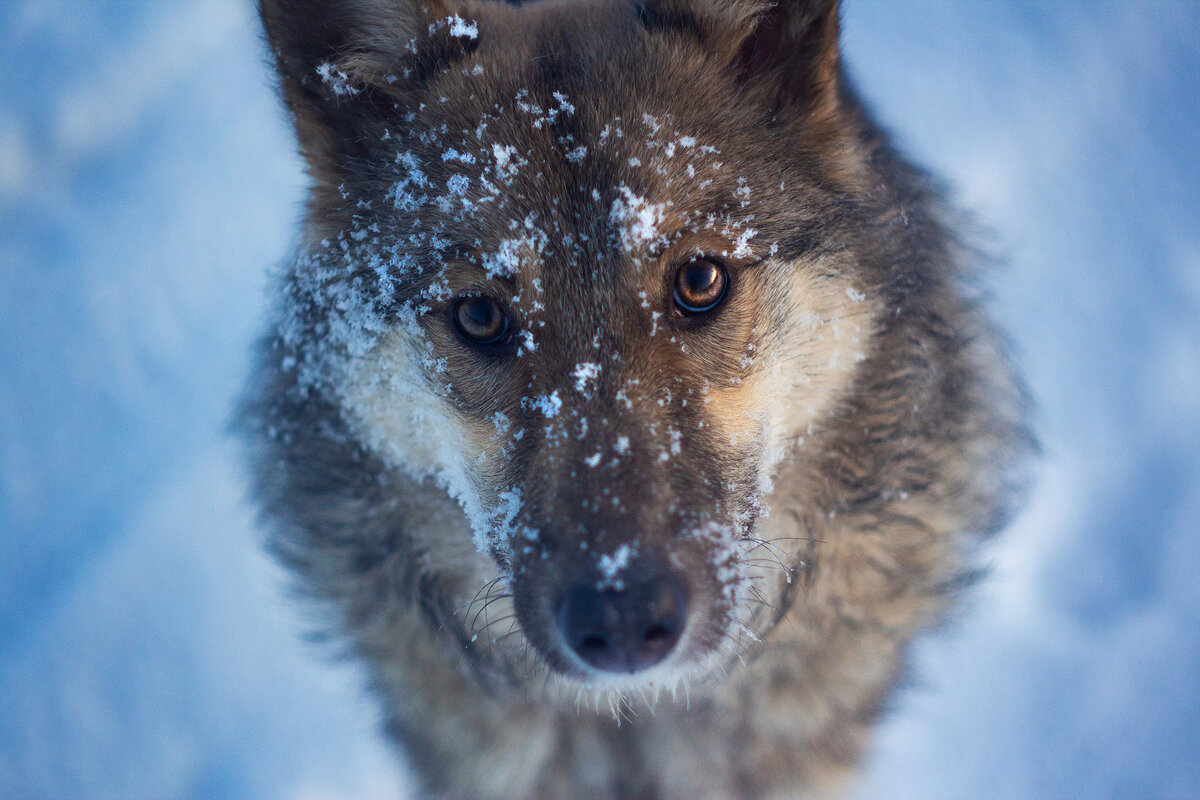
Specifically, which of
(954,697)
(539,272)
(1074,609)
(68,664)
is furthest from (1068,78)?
(68,664)

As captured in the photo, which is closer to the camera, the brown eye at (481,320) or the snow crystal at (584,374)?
the snow crystal at (584,374)

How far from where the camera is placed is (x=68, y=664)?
308cm

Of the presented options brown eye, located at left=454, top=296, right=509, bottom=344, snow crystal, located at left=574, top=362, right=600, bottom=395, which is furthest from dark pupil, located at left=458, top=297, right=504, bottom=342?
snow crystal, located at left=574, top=362, right=600, bottom=395

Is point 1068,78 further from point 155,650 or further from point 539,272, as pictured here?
point 155,650

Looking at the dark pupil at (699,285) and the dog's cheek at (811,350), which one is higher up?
the dog's cheek at (811,350)

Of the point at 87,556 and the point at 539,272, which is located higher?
the point at 539,272

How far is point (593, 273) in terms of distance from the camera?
5.58 feet

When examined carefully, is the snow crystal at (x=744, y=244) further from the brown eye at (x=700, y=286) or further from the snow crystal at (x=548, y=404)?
the snow crystal at (x=548, y=404)

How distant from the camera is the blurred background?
2.96 meters

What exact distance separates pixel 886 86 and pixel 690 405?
2.47 meters

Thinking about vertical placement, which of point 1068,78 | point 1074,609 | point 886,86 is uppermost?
point 1068,78

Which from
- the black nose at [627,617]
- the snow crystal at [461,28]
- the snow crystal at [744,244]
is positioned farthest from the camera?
the snow crystal at [461,28]

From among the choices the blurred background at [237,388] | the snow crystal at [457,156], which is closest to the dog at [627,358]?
the snow crystal at [457,156]

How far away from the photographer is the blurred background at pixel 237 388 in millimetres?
2959
